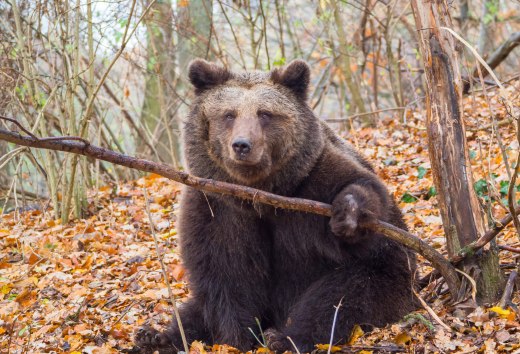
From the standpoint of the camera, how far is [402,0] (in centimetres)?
1541

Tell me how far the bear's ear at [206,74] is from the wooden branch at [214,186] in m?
1.47

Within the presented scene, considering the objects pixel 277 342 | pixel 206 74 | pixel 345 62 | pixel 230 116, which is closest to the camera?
Answer: pixel 277 342

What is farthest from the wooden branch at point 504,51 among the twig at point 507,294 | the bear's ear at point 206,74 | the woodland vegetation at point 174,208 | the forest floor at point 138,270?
the twig at point 507,294

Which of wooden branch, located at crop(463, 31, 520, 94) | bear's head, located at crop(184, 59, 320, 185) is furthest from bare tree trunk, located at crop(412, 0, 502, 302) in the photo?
wooden branch, located at crop(463, 31, 520, 94)

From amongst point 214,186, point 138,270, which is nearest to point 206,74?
point 214,186

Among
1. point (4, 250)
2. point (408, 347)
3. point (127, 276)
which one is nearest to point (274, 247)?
point (408, 347)

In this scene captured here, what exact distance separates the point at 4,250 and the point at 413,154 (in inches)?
223

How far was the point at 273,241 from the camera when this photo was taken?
16.7 ft

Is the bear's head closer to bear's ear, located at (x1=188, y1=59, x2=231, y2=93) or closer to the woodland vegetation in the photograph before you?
bear's ear, located at (x1=188, y1=59, x2=231, y2=93)

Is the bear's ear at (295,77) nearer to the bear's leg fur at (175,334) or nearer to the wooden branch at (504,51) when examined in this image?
the bear's leg fur at (175,334)

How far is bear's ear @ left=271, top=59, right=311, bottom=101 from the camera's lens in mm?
5234

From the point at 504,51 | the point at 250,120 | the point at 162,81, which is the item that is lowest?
the point at 250,120

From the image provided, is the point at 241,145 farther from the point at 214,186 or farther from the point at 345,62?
the point at 345,62

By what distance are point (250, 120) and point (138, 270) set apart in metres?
2.82
